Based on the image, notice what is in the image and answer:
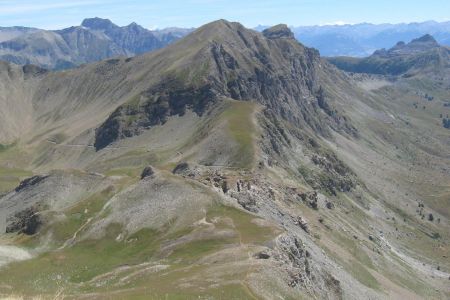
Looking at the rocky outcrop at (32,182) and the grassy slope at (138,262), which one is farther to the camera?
the rocky outcrop at (32,182)

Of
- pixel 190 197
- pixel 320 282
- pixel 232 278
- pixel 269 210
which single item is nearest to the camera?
pixel 232 278

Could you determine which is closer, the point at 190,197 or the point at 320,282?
the point at 320,282

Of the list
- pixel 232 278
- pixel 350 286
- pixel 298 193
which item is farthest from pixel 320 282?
pixel 298 193

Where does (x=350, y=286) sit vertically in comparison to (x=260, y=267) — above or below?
below

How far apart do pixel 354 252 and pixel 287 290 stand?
296 ft

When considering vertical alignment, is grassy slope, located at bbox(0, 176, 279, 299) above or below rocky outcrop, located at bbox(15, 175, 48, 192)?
above

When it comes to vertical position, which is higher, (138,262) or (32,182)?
(138,262)

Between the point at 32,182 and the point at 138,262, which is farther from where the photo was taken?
the point at 32,182

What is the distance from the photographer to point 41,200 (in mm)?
155375

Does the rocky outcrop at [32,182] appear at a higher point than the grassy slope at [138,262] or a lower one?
lower

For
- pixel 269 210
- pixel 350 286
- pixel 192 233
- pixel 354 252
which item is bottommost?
pixel 354 252

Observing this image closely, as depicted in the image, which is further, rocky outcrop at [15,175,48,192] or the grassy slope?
rocky outcrop at [15,175,48,192]

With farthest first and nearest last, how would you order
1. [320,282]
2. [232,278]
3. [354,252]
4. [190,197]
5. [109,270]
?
[354,252]
[190,197]
[320,282]
[109,270]
[232,278]

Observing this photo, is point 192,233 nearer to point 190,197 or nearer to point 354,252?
point 190,197
